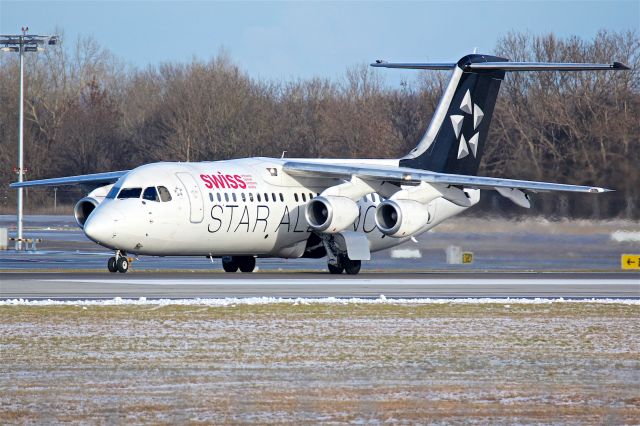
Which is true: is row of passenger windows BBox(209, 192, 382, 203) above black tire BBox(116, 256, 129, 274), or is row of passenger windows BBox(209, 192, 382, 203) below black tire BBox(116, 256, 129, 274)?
above

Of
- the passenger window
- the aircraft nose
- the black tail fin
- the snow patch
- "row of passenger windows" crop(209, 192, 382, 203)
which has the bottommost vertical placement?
the snow patch

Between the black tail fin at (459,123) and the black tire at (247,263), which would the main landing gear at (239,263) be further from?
the black tail fin at (459,123)

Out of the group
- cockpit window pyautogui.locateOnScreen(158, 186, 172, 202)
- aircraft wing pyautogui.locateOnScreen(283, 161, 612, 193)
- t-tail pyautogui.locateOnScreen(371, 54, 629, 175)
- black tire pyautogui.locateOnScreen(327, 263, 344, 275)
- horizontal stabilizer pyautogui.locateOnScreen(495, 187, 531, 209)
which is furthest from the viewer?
t-tail pyautogui.locateOnScreen(371, 54, 629, 175)

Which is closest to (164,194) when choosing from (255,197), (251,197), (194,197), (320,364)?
(194,197)

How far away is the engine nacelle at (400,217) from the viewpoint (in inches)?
1359

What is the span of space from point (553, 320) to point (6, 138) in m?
69.5

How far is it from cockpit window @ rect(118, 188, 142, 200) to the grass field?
1126 cm

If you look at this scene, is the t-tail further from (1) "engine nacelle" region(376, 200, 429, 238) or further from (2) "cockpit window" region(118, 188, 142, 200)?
(2) "cockpit window" region(118, 188, 142, 200)

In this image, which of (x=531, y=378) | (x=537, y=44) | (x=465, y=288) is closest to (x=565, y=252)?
(x=465, y=288)

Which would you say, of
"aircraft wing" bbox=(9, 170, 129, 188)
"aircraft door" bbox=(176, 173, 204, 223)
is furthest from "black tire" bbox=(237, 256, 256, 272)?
"aircraft wing" bbox=(9, 170, 129, 188)

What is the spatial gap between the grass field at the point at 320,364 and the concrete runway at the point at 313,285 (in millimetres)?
3289

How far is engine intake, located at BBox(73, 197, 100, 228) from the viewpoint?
116 ft

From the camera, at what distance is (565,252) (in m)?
39.0

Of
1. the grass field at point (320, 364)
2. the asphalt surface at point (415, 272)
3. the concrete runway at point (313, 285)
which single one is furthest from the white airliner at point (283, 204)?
the grass field at point (320, 364)
